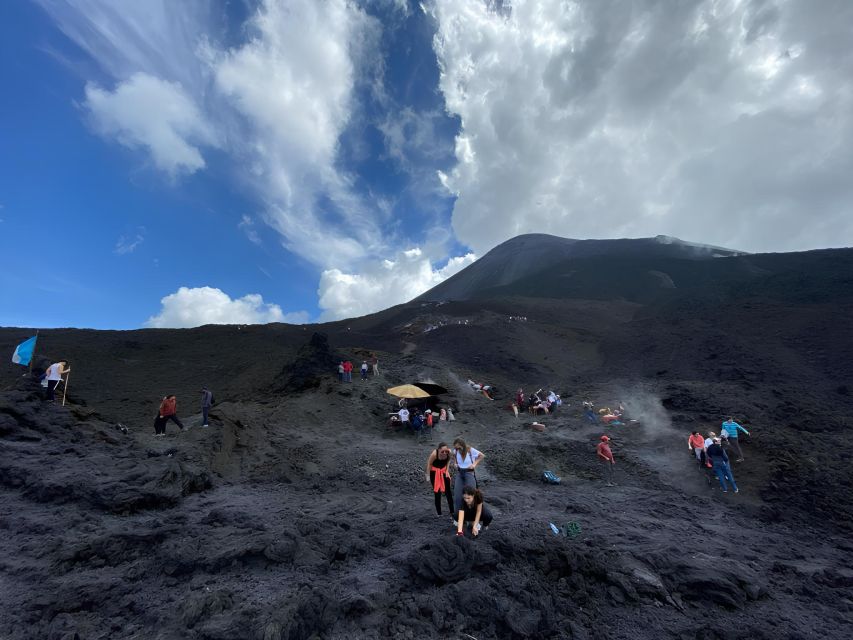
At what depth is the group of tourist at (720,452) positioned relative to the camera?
30.9 feet

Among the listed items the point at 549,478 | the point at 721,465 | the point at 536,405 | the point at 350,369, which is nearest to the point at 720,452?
the point at 721,465

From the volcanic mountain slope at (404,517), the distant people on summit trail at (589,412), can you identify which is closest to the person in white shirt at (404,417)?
the volcanic mountain slope at (404,517)

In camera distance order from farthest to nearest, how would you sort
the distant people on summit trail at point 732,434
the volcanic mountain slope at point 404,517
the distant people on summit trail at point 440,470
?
the distant people on summit trail at point 732,434
the distant people on summit trail at point 440,470
the volcanic mountain slope at point 404,517

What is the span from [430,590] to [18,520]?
5.98 m

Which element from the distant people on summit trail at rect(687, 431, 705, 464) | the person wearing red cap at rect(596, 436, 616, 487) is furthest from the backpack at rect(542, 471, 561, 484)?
the distant people on summit trail at rect(687, 431, 705, 464)

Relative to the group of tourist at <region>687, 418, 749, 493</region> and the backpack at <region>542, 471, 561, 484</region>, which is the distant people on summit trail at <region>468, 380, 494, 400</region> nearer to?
the backpack at <region>542, 471, 561, 484</region>

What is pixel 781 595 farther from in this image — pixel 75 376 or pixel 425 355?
pixel 75 376

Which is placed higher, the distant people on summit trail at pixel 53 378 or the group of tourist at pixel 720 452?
the distant people on summit trail at pixel 53 378

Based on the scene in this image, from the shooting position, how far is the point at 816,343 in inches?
825

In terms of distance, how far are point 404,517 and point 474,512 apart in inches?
67.3

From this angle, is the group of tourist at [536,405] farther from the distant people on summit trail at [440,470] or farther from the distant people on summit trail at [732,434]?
the distant people on summit trail at [440,470]

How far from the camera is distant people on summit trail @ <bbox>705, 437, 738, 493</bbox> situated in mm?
9375

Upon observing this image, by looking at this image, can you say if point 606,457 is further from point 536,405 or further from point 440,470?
point 440,470

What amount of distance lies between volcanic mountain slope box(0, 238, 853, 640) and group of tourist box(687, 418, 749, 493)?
0.30 metres
